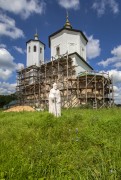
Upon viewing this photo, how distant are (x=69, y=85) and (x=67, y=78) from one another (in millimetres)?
1087

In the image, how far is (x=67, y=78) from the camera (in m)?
32.8

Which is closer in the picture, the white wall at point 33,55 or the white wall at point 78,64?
the white wall at point 78,64

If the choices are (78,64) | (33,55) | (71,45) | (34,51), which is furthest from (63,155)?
(34,51)

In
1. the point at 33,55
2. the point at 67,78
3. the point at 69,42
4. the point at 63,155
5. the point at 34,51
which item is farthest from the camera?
the point at 34,51

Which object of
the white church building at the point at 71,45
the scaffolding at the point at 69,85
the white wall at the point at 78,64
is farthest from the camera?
the white church building at the point at 71,45

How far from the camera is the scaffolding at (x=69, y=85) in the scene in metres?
31.9

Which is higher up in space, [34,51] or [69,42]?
[34,51]

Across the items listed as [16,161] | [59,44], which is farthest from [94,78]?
[16,161]

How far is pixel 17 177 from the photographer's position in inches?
122

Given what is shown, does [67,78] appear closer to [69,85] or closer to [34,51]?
[69,85]

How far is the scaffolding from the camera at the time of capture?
31.9 meters

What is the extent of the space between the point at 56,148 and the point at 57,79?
97.3 ft

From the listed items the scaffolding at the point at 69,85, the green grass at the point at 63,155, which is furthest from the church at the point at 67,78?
the green grass at the point at 63,155

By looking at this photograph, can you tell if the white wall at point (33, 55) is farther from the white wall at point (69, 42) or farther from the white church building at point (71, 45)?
the white wall at point (69, 42)
